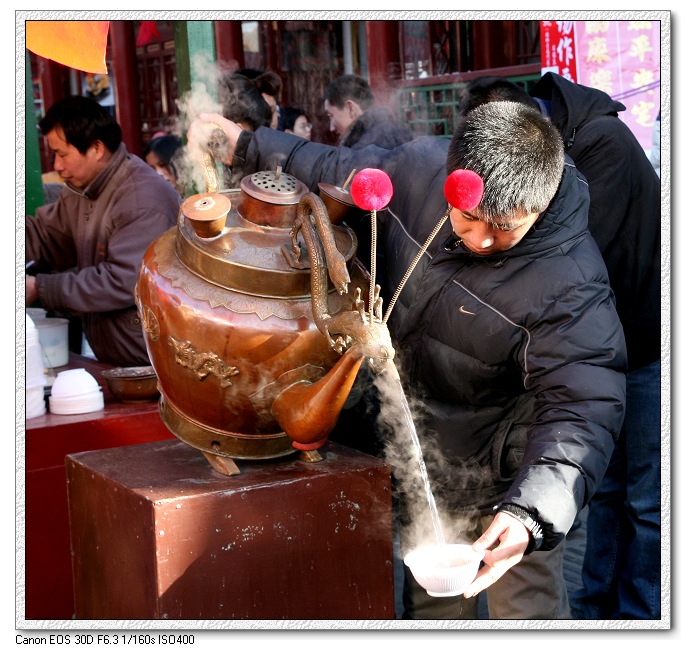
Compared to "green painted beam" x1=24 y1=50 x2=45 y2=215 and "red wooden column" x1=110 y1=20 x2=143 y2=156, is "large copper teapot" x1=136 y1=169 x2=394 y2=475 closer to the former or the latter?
"green painted beam" x1=24 y1=50 x2=45 y2=215

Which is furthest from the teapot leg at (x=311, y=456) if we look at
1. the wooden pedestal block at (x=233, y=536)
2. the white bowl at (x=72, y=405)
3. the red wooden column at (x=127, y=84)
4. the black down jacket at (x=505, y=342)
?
the red wooden column at (x=127, y=84)

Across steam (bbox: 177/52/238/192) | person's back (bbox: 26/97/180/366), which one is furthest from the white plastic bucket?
steam (bbox: 177/52/238/192)

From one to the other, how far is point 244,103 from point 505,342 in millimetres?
1576

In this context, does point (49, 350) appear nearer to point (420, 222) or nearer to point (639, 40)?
point (420, 222)

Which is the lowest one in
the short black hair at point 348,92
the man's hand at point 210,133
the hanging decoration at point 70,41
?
the man's hand at point 210,133

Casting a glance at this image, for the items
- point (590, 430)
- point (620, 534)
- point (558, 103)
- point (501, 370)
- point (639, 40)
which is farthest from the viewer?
point (639, 40)

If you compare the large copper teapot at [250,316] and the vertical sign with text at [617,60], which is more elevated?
the vertical sign with text at [617,60]

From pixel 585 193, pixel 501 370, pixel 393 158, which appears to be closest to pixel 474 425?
pixel 501 370

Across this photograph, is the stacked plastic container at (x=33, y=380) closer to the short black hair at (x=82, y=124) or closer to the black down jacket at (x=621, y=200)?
the short black hair at (x=82, y=124)

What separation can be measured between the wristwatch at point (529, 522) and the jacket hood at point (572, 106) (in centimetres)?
135

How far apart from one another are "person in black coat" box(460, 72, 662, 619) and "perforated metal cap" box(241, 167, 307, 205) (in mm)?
720

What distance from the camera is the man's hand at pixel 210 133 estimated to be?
2270 millimetres

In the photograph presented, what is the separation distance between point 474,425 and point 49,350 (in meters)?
1.86

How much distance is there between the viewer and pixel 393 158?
2.26m
